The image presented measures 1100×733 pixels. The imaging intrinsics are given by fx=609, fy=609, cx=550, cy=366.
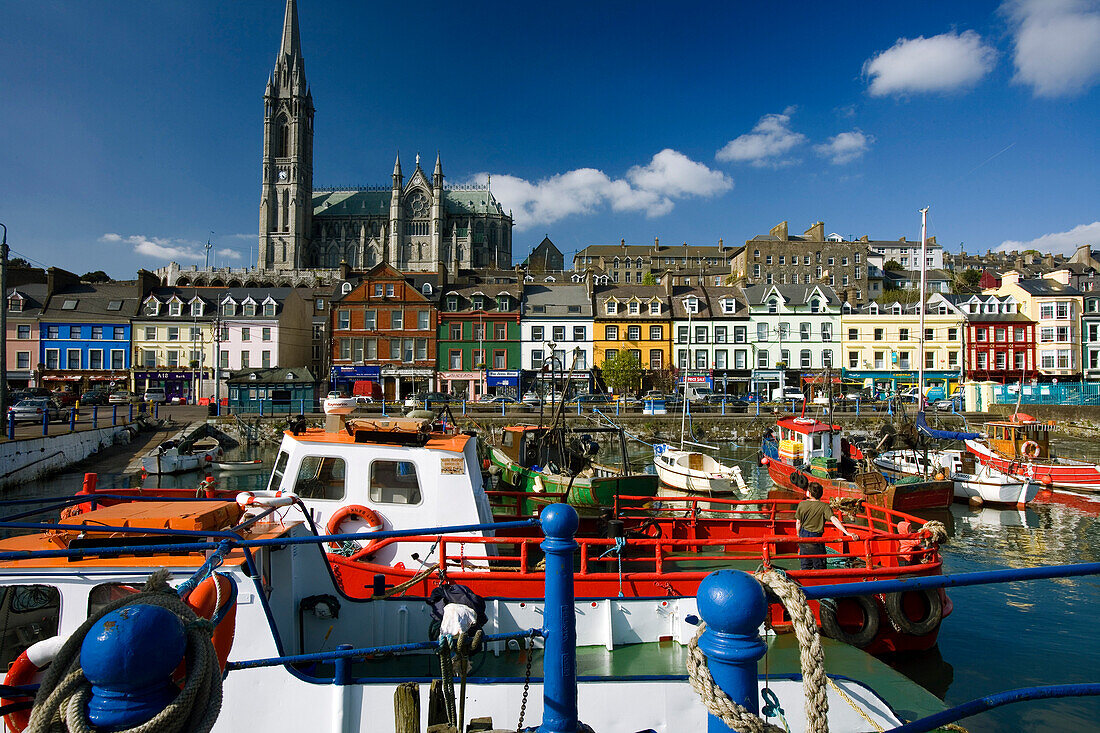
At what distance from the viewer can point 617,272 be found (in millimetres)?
105000

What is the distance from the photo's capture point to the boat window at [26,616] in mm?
5215

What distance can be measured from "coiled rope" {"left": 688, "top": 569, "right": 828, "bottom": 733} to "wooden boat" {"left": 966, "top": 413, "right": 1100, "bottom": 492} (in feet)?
86.9

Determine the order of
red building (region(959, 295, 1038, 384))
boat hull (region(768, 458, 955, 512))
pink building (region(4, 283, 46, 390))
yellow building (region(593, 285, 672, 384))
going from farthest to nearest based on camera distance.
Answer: yellow building (region(593, 285, 672, 384)) < red building (region(959, 295, 1038, 384)) < pink building (region(4, 283, 46, 390)) < boat hull (region(768, 458, 955, 512))

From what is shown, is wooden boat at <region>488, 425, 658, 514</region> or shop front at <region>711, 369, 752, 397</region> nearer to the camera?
wooden boat at <region>488, 425, 658, 514</region>

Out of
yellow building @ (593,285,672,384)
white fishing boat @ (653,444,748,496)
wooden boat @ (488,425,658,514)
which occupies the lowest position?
white fishing boat @ (653,444,748,496)

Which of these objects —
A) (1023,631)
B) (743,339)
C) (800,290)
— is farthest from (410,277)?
(1023,631)

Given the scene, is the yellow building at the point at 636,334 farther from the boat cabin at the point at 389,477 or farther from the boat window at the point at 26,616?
the boat window at the point at 26,616

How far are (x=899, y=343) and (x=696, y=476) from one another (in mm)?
40669

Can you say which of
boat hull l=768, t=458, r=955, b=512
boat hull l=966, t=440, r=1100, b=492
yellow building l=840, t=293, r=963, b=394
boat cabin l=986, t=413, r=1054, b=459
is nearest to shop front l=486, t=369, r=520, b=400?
yellow building l=840, t=293, r=963, b=394

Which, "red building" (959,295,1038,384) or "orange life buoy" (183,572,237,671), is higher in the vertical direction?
"red building" (959,295,1038,384)

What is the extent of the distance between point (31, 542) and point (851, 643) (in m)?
10.6

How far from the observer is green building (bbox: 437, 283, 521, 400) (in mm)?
53844

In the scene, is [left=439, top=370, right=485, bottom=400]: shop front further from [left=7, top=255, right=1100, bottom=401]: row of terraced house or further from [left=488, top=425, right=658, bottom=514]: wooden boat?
[left=488, top=425, right=658, bottom=514]: wooden boat

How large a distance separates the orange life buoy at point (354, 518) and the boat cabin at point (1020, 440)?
87.7ft
